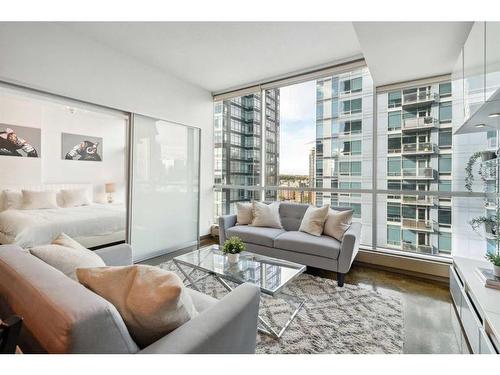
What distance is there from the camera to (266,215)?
3.64m

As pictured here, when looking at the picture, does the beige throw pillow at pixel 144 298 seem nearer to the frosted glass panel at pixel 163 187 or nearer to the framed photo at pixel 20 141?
the frosted glass panel at pixel 163 187

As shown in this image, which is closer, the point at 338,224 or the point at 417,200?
the point at 338,224

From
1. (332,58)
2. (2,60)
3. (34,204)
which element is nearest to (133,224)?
(34,204)

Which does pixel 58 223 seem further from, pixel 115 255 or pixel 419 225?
pixel 419 225

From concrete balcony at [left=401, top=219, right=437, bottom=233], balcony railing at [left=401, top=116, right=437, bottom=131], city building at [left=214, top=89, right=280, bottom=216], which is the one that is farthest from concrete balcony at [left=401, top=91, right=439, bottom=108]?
city building at [left=214, top=89, right=280, bottom=216]

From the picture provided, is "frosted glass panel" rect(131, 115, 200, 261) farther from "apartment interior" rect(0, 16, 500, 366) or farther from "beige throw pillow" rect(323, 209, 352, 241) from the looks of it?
"beige throw pillow" rect(323, 209, 352, 241)

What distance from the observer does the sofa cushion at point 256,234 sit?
10.5 ft

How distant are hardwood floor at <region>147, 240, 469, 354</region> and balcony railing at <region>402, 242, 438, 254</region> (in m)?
0.43

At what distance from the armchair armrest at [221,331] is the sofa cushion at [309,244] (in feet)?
5.48

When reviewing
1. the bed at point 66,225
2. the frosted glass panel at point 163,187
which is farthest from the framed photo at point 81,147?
the frosted glass panel at point 163,187

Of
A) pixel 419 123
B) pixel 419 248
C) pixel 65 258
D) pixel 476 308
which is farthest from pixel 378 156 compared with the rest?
pixel 65 258

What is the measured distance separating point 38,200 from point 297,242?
3.58m

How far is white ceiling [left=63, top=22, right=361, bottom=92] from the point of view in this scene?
2.71m
